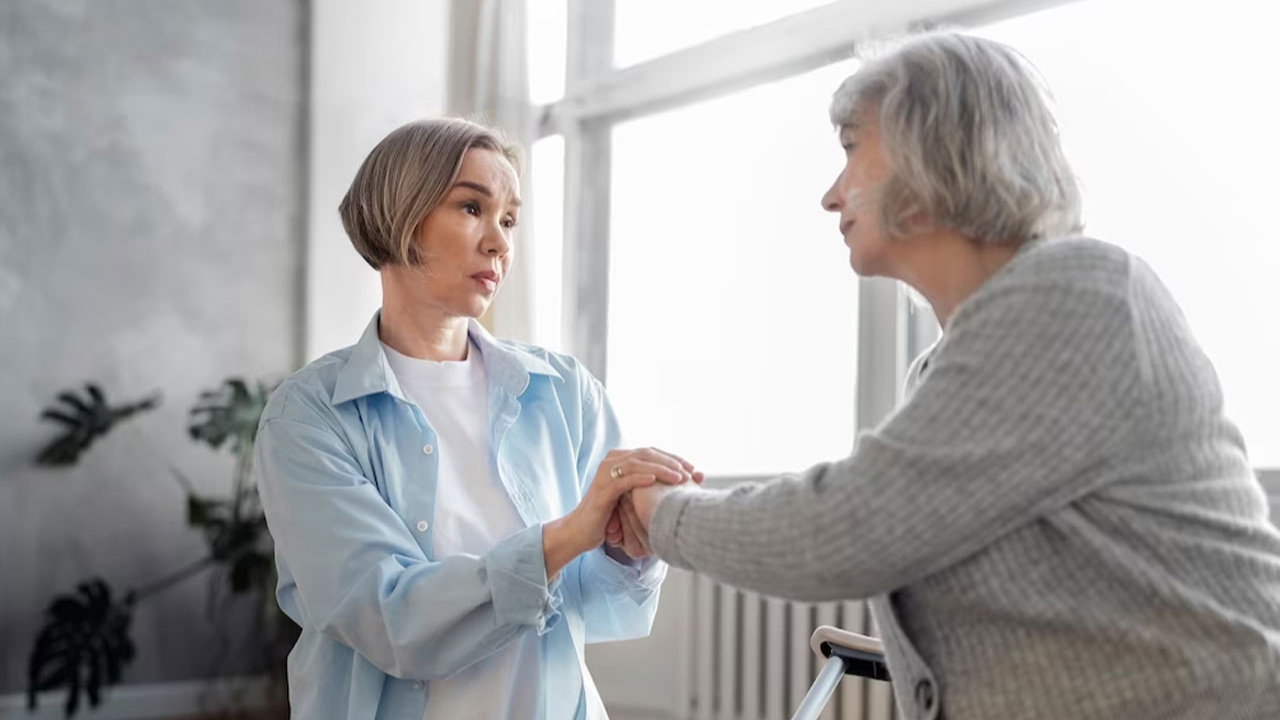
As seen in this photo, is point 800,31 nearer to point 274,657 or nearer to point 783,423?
point 783,423

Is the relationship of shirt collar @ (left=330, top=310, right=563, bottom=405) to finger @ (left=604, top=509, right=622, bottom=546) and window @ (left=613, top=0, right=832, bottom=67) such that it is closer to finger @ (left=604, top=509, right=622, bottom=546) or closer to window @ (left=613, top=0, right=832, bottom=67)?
finger @ (left=604, top=509, right=622, bottom=546)

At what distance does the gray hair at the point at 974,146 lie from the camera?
1.26 metres

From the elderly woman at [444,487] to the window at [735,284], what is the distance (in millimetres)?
1633

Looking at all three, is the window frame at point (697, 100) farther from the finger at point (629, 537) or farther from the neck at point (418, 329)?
the neck at point (418, 329)

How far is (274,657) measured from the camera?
424 cm

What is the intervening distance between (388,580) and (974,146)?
876mm

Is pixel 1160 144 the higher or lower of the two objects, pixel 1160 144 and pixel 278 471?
the higher

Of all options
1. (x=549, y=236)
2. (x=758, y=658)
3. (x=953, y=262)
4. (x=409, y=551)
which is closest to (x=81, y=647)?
(x=549, y=236)

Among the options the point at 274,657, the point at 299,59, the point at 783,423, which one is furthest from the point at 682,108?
the point at 274,657

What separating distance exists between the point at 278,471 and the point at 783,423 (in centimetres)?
215

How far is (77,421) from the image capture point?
152 inches

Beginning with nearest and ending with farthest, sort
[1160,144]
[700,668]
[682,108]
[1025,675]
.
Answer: [1025,675], [1160,144], [700,668], [682,108]

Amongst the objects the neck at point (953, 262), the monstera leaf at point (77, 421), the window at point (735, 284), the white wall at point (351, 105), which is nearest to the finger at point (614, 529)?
the neck at point (953, 262)

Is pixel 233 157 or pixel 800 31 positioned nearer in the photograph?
pixel 800 31
